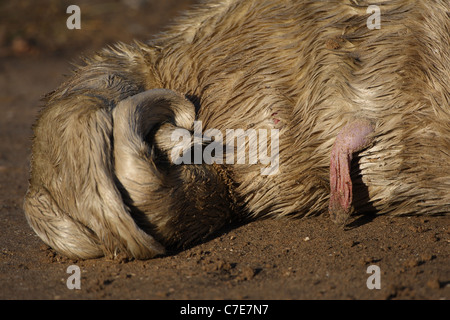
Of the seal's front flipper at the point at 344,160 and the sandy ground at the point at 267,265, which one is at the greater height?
the seal's front flipper at the point at 344,160

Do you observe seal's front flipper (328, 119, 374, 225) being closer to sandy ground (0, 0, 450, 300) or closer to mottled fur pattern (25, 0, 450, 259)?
mottled fur pattern (25, 0, 450, 259)

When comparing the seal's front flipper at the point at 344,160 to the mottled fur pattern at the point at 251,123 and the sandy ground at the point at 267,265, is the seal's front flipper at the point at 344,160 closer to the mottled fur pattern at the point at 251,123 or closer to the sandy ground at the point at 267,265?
the mottled fur pattern at the point at 251,123

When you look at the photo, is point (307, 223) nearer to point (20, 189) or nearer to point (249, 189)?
point (249, 189)

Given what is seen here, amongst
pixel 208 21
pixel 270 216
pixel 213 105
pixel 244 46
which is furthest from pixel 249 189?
pixel 208 21

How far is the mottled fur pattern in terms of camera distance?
2936 millimetres

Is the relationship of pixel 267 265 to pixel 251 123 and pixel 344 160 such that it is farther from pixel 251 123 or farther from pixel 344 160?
pixel 251 123

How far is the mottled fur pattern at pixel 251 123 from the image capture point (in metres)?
2.94

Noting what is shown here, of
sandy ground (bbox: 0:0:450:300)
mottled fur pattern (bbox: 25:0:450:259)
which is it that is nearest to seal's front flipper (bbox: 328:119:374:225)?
mottled fur pattern (bbox: 25:0:450:259)

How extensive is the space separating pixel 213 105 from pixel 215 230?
68 cm

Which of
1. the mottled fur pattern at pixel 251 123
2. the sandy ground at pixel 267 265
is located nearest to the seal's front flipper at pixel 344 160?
the mottled fur pattern at pixel 251 123

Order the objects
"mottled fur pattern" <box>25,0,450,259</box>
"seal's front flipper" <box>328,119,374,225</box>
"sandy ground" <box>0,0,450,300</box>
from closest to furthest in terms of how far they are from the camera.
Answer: "sandy ground" <box>0,0,450,300</box> < "mottled fur pattern" <box>25,0,450,259</box> < "seal's front flipper" <box>328,119,374,225</box>

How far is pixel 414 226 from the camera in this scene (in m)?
3.32

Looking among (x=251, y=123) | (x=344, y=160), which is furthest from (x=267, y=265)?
(x=251, y=123)

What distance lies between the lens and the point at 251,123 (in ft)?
10.8
